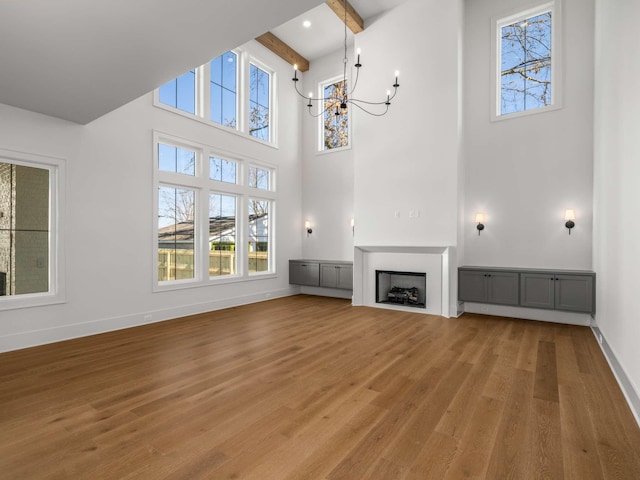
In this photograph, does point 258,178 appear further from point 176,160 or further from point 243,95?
point 176,160

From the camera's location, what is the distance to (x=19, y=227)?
4098mm

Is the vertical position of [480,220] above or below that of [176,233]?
above

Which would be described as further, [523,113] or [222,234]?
[222,234]

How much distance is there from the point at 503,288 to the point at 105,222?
6.23 m

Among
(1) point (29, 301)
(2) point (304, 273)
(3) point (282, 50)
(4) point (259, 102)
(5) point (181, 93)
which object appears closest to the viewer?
(1) point (29, 301)

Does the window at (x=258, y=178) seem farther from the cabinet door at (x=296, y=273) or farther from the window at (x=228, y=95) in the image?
the cabinet door at (x=296, y=273)

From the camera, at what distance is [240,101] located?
6.99 meters

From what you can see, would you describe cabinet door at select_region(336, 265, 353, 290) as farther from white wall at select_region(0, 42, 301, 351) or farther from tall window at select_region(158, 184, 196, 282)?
tall window at select_region(158, 184, 196, 282)

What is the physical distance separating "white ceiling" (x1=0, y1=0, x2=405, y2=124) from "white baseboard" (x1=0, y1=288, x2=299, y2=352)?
8.97 feet

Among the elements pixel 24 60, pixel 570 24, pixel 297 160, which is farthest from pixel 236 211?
pixel 570 24

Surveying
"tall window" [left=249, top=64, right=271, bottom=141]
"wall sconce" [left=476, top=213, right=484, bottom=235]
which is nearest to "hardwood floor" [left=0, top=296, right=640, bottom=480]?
"wall sconce" [left=476, top=213, right=484, bottom=235]

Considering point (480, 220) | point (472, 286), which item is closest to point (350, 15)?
point (480, 220)

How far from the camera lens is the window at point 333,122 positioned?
26.0 ft

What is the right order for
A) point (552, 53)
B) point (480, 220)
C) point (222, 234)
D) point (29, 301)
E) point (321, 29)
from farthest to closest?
point (321, 29), point (222, 234), point (480, 220), point (552, 53), point (29, 301)
